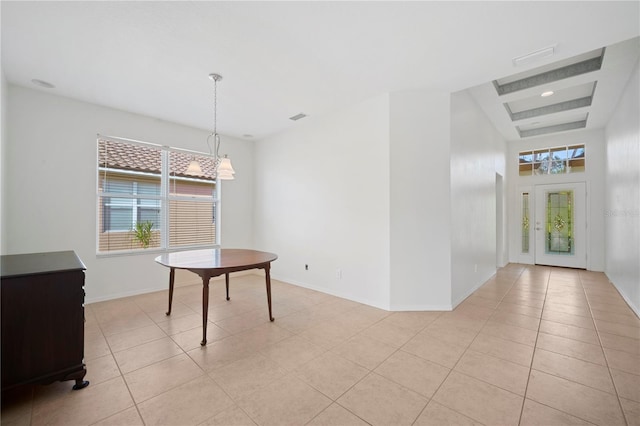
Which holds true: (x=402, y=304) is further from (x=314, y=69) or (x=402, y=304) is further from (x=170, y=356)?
(x=314, y=69)

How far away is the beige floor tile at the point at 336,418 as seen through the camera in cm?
154

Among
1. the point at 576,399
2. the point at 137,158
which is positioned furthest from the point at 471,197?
the point at 137,158

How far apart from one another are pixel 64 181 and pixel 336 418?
13.8 feet

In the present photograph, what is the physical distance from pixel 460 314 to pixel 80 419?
11.4 ft

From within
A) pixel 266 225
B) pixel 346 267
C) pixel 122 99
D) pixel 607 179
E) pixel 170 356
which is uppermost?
pixel 122 99

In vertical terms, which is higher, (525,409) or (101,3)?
(101,3)

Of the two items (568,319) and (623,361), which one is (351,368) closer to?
(623,361)

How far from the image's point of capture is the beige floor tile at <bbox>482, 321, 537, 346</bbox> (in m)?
2.54

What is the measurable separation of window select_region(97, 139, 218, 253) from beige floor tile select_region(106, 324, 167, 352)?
1713 millimetres

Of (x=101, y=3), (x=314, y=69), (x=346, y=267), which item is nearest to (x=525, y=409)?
(x=346, y=267)

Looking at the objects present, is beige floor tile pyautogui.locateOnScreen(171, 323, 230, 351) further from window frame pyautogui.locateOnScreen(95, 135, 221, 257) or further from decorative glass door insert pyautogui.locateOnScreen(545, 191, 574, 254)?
decorative glass door insert pyautogui.locateOnScreen(545, 191, 574, 254)

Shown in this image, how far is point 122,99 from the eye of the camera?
11.7 feet

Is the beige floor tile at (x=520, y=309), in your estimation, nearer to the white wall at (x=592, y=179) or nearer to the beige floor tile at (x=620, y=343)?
the beige floor tile at (x=620, y=343)

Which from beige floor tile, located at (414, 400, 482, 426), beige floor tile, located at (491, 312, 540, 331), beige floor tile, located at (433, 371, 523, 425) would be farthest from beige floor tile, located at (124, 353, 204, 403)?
beige floor tile, located at (491, 312, 540, 331)
